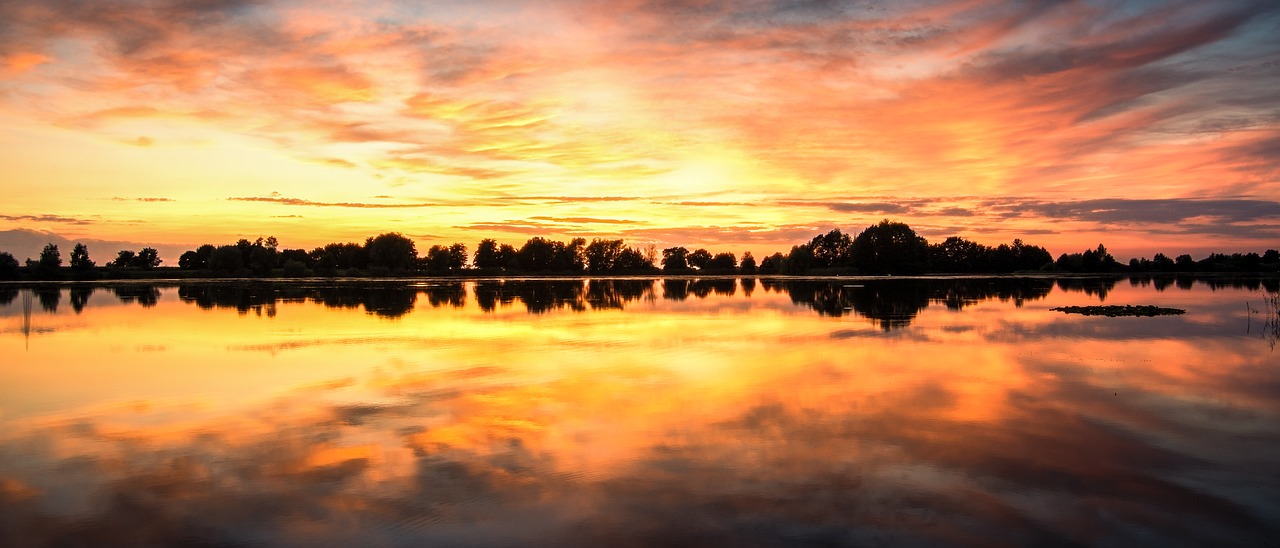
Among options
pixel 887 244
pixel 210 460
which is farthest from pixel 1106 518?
pixel 887 244

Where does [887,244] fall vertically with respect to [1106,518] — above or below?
above

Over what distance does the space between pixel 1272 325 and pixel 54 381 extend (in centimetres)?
3848

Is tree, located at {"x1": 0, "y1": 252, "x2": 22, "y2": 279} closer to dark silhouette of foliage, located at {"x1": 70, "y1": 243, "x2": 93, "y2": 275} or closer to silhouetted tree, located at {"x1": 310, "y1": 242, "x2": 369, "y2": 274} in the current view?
dark silhouette of foliage, located at {"x1": 70, "y1": 243, "x2": 93, "y2": 275}

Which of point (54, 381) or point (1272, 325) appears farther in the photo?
point (1272, 325)

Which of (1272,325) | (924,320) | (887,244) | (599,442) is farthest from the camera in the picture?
(887,244)

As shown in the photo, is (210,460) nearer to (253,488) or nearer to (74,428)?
(253,488)

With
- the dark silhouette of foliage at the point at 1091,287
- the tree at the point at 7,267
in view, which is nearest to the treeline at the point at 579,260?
the tree at the point at 7,267

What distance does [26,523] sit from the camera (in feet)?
24.5

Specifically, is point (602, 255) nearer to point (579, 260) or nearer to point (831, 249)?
point (579, 260)

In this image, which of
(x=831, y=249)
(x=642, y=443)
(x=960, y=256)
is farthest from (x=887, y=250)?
(x=642, y=443)

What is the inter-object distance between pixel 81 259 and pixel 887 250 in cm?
14440

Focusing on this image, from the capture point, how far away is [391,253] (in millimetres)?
160375

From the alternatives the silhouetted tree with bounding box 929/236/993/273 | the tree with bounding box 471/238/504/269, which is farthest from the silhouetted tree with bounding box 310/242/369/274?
the silhouetted tree with bounding box 929/236/993/273

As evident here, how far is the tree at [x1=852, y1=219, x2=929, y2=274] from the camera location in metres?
132
